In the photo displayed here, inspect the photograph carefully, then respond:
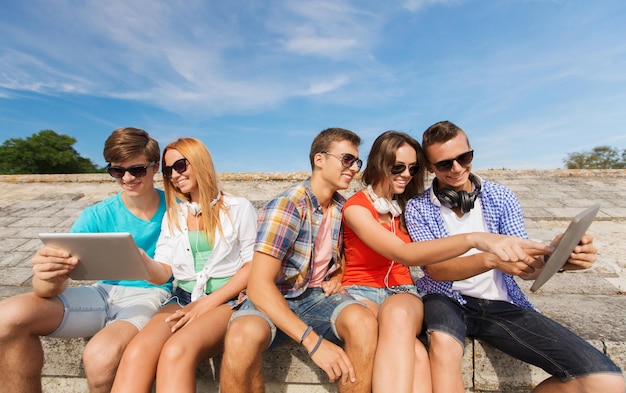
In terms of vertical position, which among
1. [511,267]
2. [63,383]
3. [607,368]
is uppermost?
[511,267]

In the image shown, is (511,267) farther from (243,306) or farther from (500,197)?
(243,306)

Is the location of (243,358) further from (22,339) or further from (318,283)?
(22,339)

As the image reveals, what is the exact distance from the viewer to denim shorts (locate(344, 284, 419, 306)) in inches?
89.1

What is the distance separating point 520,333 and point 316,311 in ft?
3.81

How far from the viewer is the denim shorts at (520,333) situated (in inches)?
68.6

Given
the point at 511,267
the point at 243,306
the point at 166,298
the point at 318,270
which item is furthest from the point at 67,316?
the point at 511,267

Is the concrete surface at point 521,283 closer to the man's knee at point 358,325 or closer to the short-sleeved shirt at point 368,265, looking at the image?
the man's knee at point 358,325

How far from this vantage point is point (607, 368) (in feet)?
5.49

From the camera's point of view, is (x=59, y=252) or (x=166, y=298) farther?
(x=166, y=298)

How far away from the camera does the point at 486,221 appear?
7.61 feet

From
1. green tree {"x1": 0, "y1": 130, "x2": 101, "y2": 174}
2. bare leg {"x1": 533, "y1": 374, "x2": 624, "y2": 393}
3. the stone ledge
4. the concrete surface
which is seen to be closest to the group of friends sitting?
bare leg {"x1": 533, "y1": 374, "x2": 624, "y2": 393}

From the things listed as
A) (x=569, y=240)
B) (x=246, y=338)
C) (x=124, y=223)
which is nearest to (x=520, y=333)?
(x=569, y=240)

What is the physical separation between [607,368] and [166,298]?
103 inches

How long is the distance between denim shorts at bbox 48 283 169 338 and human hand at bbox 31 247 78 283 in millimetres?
265
